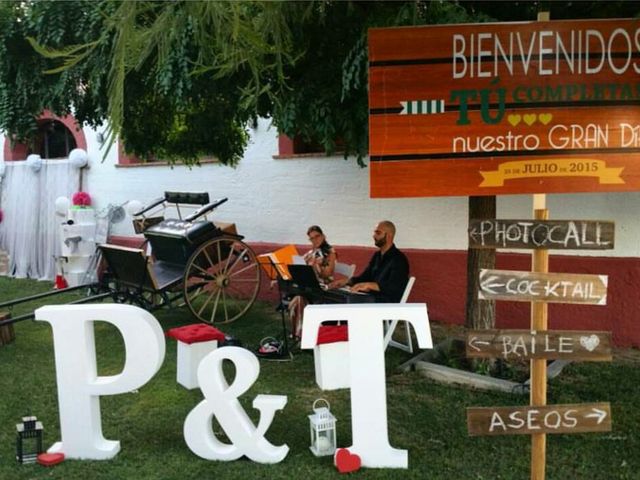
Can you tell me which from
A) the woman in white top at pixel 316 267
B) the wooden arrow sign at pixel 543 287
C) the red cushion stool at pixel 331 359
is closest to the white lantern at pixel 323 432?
the red cushion stool at pixel 331 359

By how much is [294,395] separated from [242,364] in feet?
4.42

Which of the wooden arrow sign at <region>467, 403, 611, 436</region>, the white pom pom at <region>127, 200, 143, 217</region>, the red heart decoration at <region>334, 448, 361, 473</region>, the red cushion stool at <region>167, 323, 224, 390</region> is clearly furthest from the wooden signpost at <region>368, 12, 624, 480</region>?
the white pom pom at <region>127, 200, 143, 217</region>

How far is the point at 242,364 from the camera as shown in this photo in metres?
3.57

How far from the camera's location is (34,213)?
38.0 feet

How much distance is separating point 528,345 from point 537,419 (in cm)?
34

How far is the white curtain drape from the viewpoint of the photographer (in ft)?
37.3

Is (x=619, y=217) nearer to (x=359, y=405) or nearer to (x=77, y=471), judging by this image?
(x=359, y=405)

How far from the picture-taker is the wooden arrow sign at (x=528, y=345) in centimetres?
288

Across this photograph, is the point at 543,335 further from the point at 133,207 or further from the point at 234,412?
the point at 133,207

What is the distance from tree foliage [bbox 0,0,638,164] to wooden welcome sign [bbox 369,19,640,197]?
2.07ft

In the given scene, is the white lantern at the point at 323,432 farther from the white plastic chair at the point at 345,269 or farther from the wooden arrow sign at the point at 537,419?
the white plastic chair at the point at 345,269

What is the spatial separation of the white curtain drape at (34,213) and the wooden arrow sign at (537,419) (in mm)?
9590

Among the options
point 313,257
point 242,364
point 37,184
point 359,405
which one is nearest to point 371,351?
point 359,405

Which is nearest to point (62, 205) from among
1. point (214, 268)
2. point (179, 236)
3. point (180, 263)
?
point (180, 263)
